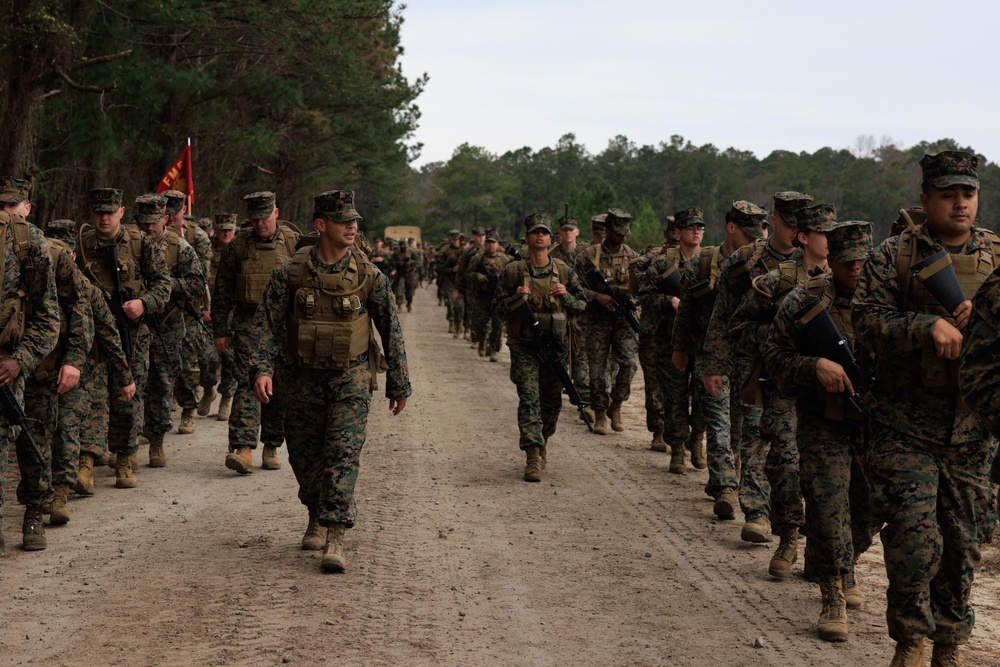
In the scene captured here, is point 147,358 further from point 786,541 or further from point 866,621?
point 866,621

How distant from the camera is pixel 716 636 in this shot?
5844 millimetres

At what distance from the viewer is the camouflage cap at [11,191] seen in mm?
7109

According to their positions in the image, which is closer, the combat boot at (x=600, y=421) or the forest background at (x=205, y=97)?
the combat boot at (x=600, y=421)

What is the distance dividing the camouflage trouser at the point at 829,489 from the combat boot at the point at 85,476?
5.63 meters

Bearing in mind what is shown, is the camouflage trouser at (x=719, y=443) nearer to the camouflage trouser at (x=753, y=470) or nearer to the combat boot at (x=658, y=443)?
the camouflage trouser at (x=753, y=470)

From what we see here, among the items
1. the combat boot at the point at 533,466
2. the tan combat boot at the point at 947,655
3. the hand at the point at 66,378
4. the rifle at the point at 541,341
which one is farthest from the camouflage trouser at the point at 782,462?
the hand at the point at 66,378

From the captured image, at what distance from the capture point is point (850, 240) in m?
5.87

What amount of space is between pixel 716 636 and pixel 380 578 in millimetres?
2008

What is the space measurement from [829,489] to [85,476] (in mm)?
5797

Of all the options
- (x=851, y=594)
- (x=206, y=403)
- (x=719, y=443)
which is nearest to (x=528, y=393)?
(x=719, y=443)

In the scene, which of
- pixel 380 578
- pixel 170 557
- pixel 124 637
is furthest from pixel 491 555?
pixel 124 637

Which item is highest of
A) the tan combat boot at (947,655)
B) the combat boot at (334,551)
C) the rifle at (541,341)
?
the rifle at (541,341)

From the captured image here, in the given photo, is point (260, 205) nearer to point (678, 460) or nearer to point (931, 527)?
point (678, 460)

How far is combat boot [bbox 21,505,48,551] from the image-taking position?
7.21 m
